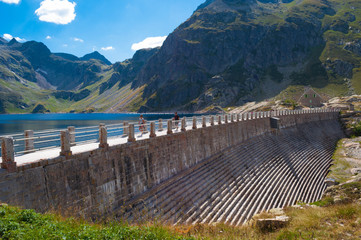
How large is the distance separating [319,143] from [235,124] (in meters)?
24.8

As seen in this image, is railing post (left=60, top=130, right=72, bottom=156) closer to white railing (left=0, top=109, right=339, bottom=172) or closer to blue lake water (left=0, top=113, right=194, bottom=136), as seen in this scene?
white railing (left=0, top=109, right=339, bottom=172)

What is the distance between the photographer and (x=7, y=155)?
313 inches

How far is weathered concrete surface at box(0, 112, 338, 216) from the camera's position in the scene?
855cm

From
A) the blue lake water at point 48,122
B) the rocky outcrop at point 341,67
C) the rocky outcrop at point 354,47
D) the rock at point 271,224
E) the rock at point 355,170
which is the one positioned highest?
the rocky outcrop at point 354,47

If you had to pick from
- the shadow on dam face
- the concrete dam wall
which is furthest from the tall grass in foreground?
the concrete dam wall

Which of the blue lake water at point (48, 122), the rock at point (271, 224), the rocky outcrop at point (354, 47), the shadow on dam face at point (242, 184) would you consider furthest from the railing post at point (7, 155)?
the rocky outcrop at point (354, 47)

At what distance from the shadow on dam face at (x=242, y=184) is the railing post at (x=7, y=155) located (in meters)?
5.08

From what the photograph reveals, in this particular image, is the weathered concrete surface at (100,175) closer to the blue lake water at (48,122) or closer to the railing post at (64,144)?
the railing post at (64,144)

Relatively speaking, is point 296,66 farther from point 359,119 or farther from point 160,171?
point 160,171

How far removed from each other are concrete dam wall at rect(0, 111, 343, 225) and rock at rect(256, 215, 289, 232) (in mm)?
4431

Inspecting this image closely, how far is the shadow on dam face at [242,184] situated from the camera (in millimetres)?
13992

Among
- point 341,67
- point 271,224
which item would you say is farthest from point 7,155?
point 341,67

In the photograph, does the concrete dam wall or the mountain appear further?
the mountain

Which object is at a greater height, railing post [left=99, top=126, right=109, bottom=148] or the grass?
railing post [left=99, top=126, right=109, bottom=148]
